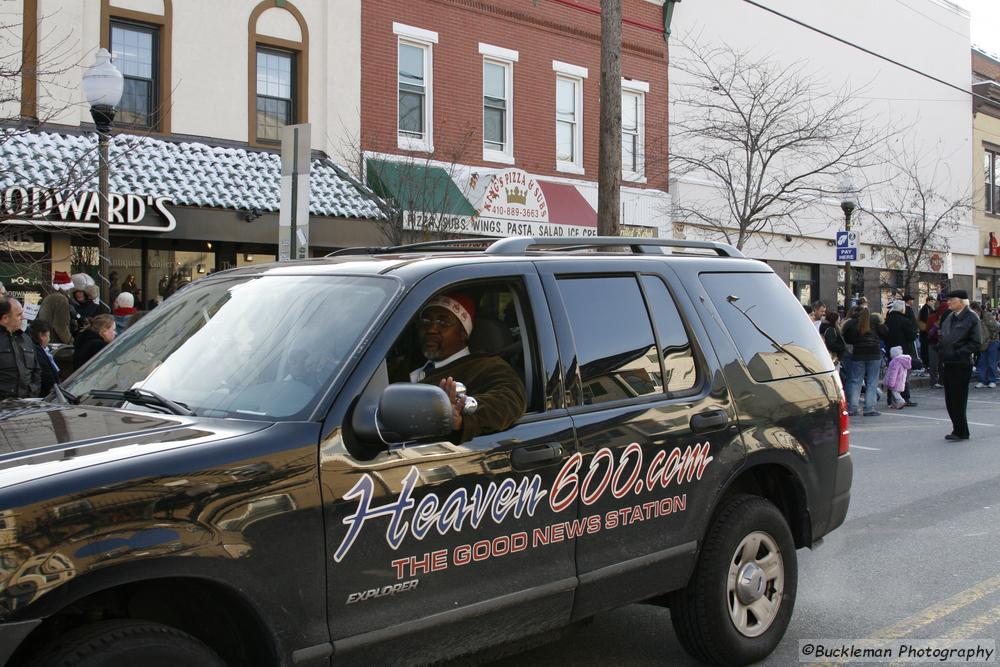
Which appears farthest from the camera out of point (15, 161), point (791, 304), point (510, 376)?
point (15, 161)

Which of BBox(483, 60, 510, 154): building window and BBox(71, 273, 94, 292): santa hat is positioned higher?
BBox(483, 60, 510, 154): building window

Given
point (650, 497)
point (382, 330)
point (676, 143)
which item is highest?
point (676, 143)

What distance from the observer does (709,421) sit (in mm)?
4379

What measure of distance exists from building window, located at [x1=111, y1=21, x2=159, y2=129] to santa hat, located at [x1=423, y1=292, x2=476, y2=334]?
12.1 m

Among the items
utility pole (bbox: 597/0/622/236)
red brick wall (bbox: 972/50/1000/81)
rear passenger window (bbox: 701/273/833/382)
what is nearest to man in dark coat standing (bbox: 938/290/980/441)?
utility pole (bbox: 597/0/622/236)

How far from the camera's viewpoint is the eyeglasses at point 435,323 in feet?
12.7

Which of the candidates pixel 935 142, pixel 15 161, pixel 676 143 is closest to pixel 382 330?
pixel 15 161

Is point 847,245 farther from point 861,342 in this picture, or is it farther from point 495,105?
point 495,105

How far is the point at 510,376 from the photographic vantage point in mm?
3777

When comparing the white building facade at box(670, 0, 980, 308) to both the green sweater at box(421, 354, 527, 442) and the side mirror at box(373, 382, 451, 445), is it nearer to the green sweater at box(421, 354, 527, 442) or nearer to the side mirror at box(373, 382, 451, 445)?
the green sweater at box(421, 354, 527, 442)

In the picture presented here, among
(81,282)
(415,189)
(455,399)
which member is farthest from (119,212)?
(455,399)

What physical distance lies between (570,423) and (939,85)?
3249 centimetres

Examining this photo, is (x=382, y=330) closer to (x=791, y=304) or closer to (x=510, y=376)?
(x=510, y=376)

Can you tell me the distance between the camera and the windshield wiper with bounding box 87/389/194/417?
334cm
